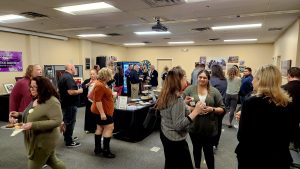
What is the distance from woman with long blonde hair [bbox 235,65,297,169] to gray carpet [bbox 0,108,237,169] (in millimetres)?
1562

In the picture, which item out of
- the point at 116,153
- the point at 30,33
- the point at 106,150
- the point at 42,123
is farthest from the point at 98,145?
the point at 30,33

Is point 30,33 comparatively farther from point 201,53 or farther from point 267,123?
point 201,53

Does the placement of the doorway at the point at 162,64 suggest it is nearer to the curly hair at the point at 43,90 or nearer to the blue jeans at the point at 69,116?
the blue jeans at the point at 69,116

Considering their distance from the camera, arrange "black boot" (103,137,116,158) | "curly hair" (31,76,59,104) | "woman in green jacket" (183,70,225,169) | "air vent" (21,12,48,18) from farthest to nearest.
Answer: "air vent" (21,12,48,18) < "black boot" (103,137,116,158) < "woman in green jacket" (183,70,225,169) < "curly hair" (31,76,59,104)

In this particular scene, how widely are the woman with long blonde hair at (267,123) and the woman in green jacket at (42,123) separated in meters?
1.64

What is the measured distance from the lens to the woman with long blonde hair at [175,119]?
1864 millimetres

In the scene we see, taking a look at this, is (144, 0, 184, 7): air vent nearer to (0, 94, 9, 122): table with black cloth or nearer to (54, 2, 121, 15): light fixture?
(54, 2, 121, 15): light fixture

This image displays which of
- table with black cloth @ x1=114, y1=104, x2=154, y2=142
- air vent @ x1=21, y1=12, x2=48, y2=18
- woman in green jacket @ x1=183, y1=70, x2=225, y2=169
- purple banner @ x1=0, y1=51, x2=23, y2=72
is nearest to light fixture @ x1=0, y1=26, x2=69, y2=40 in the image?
purple banner @ x1=0, y1=51, x2=23, y2=72

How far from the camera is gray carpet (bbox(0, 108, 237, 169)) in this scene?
311 centimetres

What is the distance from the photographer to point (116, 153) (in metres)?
3.53

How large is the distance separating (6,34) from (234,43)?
30.5 ft

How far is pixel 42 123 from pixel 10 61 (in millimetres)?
5856

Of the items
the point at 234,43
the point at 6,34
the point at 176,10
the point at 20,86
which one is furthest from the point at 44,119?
the point at 234,43

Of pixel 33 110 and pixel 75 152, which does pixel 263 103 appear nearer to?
pixel 33 110
